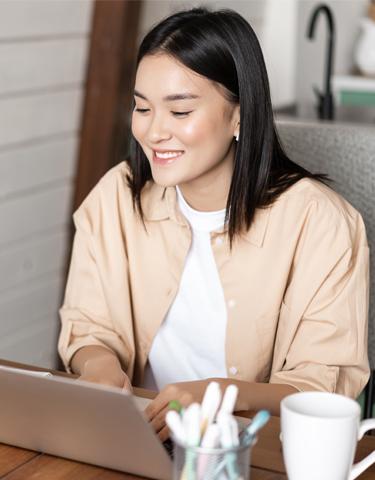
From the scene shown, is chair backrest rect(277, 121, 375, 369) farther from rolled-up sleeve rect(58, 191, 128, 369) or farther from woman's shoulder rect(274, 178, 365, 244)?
rolled-up sleeve rect(58, 191, 128, 369)

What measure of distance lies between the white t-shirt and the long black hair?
8 centimetres

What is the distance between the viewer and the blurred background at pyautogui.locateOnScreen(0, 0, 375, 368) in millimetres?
2811

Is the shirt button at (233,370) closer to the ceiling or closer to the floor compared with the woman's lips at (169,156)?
closer to the floor

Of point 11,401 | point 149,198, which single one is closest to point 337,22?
point 149,198

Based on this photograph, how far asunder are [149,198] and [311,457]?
895 mm

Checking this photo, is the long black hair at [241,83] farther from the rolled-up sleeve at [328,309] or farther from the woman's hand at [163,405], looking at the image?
the woman's hand at [163,405]

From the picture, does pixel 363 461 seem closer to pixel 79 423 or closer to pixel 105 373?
pixel 79 423

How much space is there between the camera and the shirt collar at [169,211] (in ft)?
5.76

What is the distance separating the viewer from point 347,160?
1854 mm

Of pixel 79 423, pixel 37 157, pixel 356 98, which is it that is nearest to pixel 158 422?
pixel 79 423

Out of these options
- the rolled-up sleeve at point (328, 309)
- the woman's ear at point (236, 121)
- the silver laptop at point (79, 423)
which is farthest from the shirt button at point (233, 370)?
the silver laptop at point (79, 423)

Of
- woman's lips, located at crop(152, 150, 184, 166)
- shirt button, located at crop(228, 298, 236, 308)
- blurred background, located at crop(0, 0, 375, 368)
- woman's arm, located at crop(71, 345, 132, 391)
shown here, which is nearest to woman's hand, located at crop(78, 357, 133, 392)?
woman's arm, located at crop(71, 345, 132, 391)

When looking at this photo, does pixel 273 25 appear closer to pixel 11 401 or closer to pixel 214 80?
pixel 214 80

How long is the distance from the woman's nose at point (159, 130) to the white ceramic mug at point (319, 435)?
25.6 inches
